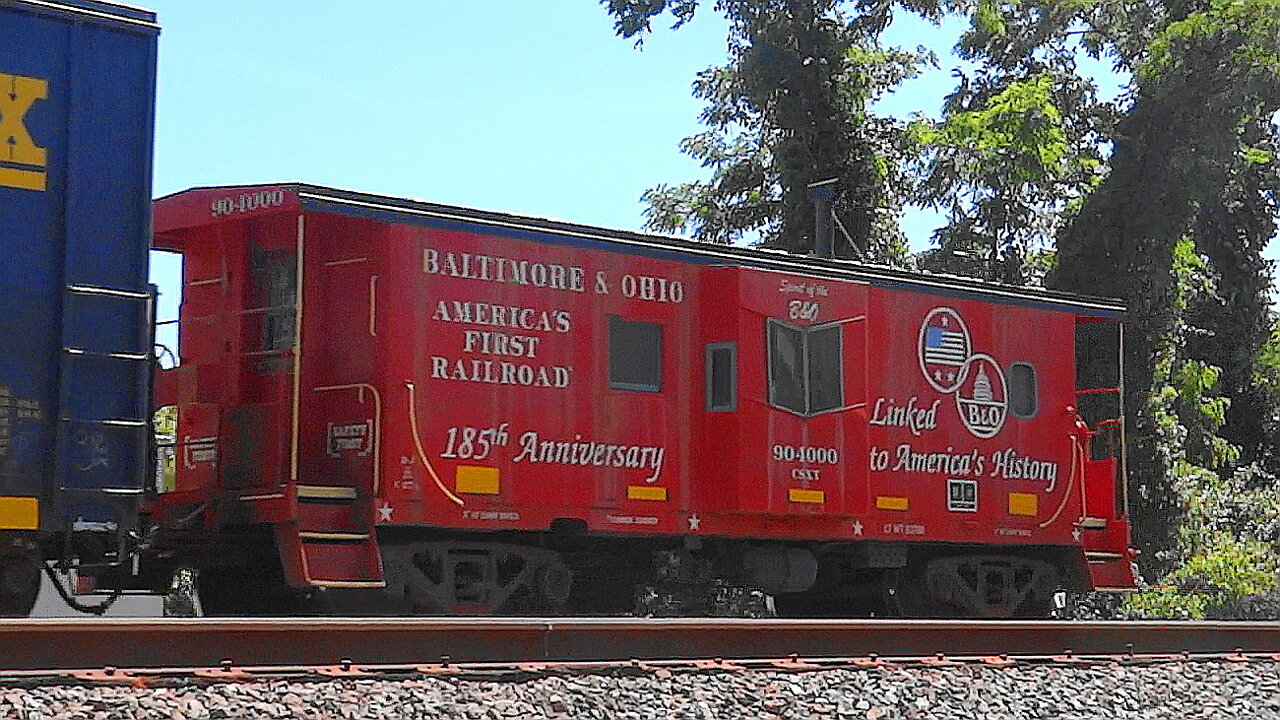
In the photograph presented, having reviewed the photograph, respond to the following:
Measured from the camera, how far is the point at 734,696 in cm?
810

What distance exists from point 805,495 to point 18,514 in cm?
613

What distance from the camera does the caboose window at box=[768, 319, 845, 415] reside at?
13.2 meters

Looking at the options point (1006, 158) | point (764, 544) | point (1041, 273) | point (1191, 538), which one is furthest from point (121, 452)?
point (1041, 273)

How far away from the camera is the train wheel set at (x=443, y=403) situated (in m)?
9.64

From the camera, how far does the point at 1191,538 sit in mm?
23375

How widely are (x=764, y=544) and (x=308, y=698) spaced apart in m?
6.93

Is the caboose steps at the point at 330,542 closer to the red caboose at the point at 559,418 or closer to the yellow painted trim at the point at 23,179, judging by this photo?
the red caboose at the point at 559,418

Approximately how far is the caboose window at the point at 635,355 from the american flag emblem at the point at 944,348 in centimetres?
268

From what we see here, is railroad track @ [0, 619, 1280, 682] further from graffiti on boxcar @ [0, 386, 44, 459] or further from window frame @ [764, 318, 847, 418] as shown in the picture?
window frame @ [764, 318, 847, 418]

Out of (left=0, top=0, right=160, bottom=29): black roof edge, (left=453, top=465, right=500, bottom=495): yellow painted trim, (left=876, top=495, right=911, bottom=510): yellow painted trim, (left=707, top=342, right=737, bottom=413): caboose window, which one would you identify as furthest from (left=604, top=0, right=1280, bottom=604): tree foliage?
(left=0, top=0, right=160, bottom=29): black roof edge

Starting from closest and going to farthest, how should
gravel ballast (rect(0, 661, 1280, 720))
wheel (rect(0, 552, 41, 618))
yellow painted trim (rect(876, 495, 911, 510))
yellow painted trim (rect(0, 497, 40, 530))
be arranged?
1. gravel ballast (rect(0, 661, 1280, 720))
2. yellow painted trim (rect(0, 497, 40, 530))
3. wheel (rect(0, 552, 41, 618))
4. yellow painted trim (rect(876, 495, 911, 510))

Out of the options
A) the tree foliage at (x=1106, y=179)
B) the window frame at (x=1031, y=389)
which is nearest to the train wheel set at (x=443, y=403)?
the window frame at (x=1031, y=389)

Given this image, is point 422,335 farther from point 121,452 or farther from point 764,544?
point 764,544

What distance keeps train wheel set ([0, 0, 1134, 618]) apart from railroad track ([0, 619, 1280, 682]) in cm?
208
